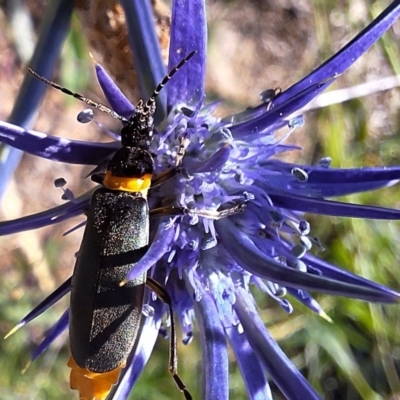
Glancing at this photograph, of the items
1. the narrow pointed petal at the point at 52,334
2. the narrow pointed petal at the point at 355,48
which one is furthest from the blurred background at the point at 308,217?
the narrow pointed petal at the point at 355,48

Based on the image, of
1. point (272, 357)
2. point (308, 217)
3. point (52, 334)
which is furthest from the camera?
point (308, 217)

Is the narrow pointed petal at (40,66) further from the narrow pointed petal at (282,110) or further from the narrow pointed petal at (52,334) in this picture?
the narrow pointed petal at (282,110)

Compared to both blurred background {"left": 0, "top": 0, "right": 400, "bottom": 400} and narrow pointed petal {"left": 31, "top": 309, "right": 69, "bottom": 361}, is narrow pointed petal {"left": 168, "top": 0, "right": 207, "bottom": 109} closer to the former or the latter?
narrow pointed petal {"left": 31, "top": 309, "right": 69, "bottom": 361}

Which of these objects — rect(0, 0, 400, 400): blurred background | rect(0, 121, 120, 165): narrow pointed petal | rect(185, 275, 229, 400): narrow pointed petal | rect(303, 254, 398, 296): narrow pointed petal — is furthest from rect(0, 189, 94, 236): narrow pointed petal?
rect(0, 0, 400, 400): blurred background

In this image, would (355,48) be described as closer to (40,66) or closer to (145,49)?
(145,49)

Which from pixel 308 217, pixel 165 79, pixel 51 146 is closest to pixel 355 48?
pixel 165 79

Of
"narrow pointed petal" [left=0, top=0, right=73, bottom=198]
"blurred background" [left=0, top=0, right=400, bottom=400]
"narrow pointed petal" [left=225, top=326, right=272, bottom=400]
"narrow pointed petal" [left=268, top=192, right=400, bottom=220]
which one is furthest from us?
"blurred background" [left=0, top=0, right=400, bottom=400]
